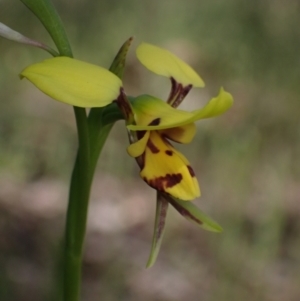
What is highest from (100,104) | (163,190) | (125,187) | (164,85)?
(100,104)

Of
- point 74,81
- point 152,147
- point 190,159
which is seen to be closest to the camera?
point 74,81

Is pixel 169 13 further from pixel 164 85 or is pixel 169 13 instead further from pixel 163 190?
pixel 163 190

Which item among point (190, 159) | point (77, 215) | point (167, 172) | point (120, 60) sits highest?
point (120, 60)

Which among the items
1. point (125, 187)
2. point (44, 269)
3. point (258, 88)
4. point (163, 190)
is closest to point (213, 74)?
point (258, 88)

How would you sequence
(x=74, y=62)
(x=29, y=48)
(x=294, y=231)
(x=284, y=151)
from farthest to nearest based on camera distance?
(x=29, y=48)
(x=284, y=151)
(x=294, y=231)
(x=74, y=62)

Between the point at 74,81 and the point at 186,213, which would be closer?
the point at 74,81

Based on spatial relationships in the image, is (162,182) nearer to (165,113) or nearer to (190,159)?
(165,113)

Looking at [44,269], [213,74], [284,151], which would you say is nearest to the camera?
[44,269]

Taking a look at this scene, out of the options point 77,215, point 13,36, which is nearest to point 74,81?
point 13,36
